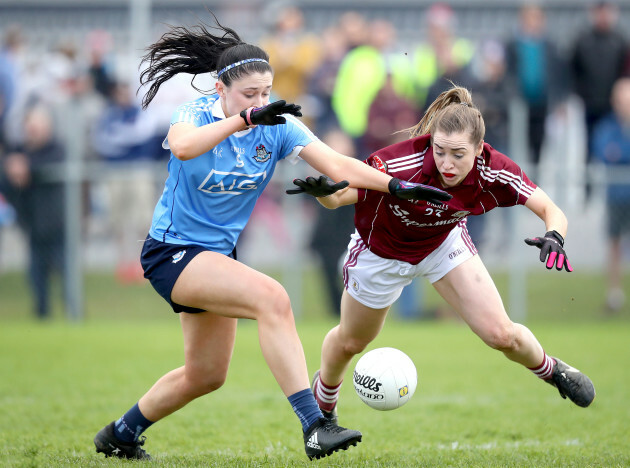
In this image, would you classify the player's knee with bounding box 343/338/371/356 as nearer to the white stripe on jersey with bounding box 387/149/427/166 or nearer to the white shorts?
the white shorts

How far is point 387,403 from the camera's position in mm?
4680

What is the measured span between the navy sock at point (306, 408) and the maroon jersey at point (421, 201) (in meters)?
1.11

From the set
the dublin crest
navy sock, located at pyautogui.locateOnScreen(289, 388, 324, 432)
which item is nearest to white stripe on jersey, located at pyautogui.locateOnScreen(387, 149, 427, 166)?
the dublin crest

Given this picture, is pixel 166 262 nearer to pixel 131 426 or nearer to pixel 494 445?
pixel 131 426

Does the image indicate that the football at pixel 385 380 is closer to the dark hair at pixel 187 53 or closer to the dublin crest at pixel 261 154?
the dublin crest at pixel 261 154

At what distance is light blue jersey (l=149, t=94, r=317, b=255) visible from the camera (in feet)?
14.4

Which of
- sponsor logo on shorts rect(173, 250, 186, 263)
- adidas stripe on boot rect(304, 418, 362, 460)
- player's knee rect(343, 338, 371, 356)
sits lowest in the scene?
adidas stripe on boot rect(304, 418, 362, 460)

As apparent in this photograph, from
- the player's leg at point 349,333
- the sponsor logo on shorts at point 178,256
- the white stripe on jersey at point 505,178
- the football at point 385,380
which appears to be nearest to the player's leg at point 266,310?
the sponsor logo on shorts at point 178,256

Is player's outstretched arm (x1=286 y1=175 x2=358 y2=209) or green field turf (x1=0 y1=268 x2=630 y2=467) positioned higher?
player's outstretched arm (x1=286 y1=175 x2=358 y2=209)

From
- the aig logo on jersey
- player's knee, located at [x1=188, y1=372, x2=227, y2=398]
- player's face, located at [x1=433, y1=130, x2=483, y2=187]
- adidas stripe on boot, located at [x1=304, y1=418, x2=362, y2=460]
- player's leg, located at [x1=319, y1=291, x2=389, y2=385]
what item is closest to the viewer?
adidas stripe on boot, located at [x1=304, y1=418, x2=362, y2=460]

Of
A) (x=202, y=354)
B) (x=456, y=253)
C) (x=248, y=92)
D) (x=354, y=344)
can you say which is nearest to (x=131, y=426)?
(x=202, y=354)

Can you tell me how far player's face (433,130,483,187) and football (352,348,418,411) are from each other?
3.35 feet

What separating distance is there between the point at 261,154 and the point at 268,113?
447mm

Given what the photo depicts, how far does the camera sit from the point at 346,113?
10617mm
